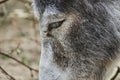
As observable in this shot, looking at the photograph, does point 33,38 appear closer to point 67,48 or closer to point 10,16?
point 10,16

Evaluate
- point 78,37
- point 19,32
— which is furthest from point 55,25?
point 19,32

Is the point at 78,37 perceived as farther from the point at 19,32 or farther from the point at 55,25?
the point at 19,32

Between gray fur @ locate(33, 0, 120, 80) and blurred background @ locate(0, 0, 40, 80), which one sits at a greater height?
gray fur @ locate(33, 0, 120, 80)

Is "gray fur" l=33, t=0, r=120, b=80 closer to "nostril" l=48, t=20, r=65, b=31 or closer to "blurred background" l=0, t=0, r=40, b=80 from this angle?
"nostril" l=48, t=20, r=65, b=31

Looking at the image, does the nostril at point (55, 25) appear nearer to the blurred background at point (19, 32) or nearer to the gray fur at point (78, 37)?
the gray fur at point (78, 37)

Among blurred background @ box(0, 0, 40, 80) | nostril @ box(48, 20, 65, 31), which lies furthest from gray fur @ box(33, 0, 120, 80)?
blurred background @ box(0, 0, 40, 80)

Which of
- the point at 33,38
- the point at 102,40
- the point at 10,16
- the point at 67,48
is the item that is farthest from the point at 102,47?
the point at 10,16

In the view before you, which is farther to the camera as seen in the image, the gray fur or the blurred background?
the blurred background

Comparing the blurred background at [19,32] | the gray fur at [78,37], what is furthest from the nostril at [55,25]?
the blurred background at [19,32]

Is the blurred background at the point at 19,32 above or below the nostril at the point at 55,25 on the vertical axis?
below

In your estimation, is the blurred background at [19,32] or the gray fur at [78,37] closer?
the gray fur at [78,37]

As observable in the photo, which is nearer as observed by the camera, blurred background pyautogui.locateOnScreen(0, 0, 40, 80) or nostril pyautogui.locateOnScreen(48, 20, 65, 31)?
nostril pyautogui.locateOnScreen(48, 20, 65, 31)

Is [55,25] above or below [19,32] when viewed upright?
above

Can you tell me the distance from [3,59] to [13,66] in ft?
0.82
